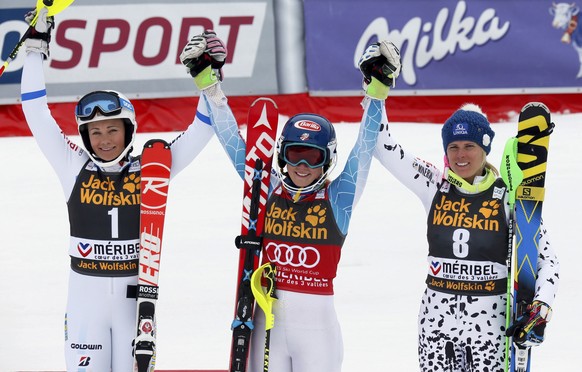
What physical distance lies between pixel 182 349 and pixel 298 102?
566 centimetres

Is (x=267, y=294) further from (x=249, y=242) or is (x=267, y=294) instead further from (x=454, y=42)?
(x=454, y=42)

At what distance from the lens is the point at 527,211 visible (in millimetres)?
5262

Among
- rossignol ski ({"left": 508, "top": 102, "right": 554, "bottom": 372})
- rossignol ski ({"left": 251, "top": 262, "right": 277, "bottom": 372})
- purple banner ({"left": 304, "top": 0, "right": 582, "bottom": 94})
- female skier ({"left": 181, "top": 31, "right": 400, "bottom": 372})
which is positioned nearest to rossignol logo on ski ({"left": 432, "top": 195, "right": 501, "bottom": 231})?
rossignol ski ({"left": 508, "top": 102, "right": 554, "bottom": 372})

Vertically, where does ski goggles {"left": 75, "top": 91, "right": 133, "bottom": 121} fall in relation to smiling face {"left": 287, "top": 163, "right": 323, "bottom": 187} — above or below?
above

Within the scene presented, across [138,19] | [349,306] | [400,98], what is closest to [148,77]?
[138,19]

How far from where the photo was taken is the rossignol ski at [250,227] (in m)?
5.22

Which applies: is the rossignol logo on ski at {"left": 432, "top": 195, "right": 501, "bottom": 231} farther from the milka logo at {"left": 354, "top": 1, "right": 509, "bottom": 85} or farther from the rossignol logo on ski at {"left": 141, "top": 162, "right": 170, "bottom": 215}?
the milka logo at {"left": 354, "top": 1, "right": 509, "bottom": 85}

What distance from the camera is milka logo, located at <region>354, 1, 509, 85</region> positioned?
42.6 ft

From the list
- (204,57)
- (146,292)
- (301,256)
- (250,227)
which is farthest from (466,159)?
(146,292)

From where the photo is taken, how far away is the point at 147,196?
214 inches

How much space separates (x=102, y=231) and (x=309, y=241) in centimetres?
107

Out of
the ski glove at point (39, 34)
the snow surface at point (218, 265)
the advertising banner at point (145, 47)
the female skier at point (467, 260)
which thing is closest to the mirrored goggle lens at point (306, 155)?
the female skier at point (467, 260)

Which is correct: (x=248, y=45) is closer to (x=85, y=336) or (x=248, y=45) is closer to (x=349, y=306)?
(x=349, y=306)

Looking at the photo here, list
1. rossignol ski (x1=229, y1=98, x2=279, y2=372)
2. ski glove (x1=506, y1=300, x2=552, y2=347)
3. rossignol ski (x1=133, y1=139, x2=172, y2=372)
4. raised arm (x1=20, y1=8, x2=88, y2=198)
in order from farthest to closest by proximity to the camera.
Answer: raised arm (x1=20, y1=8, x2=88, y2=198) < rossignol ski (x1=133, y1=139, x2=172, y2=372) < rossignol ski (x1=229, y1=98, x2=279, y2=372) < ski glove (x1=506, y1=300, x2=552, y2=347)
